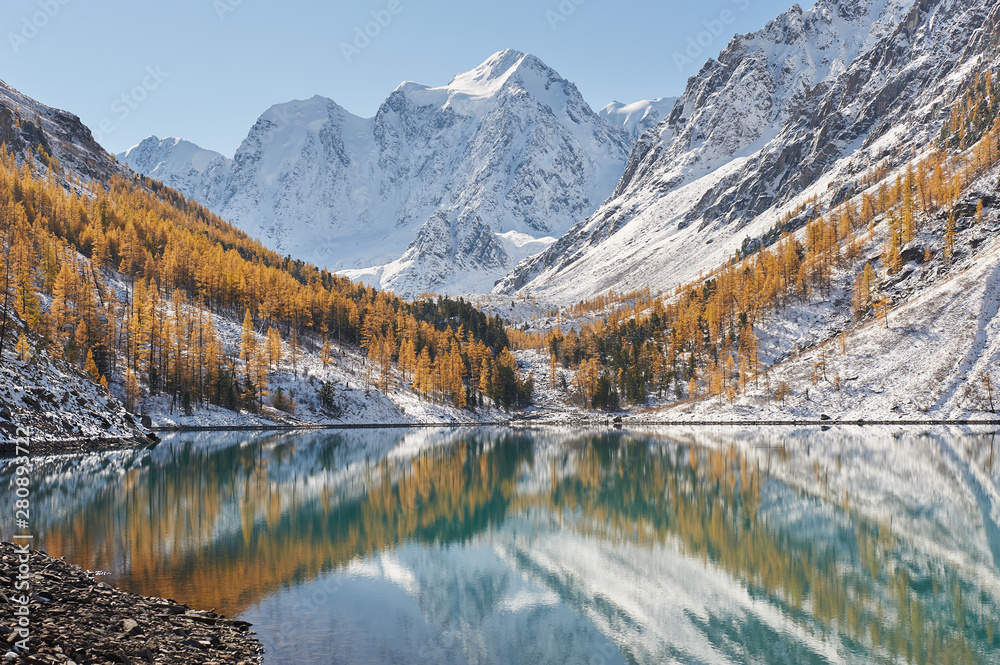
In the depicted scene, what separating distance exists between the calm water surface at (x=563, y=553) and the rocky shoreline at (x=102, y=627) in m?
1.34

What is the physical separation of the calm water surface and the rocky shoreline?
1.34m

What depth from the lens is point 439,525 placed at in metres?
38.6

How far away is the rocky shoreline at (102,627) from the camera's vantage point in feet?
48.3

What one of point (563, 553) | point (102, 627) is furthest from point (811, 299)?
point (102, 627)

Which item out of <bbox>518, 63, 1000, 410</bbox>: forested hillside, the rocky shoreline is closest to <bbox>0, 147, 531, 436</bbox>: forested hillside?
<bbox>518, 63, 1000, 410</bbox>: forested hillside

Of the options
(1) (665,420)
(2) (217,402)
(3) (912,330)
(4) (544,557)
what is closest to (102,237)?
(2) (217,402)

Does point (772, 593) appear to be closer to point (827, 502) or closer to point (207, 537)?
point (827, 502)

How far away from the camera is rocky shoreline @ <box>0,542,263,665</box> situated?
14719 mm

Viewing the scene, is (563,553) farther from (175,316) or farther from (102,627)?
(175,316)

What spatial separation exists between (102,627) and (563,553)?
20.6 m

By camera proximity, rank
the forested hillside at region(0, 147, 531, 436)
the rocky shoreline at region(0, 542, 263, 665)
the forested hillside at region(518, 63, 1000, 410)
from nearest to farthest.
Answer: the rocky shoreline at region(0, 542, 263, 665) → the forested hillside at region(0, 147, 531, 436) → the forested hillside at region(518, 63, 1000, 410)

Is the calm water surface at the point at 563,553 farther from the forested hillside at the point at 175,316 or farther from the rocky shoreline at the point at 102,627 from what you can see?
the forested hillside at the point at 175,316

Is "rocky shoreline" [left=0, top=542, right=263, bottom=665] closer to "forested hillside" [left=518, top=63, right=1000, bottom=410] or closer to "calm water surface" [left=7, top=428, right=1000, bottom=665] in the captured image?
"calm water surface" [left=7, top=428, right=1000, bottom=665]

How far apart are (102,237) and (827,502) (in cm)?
13976
